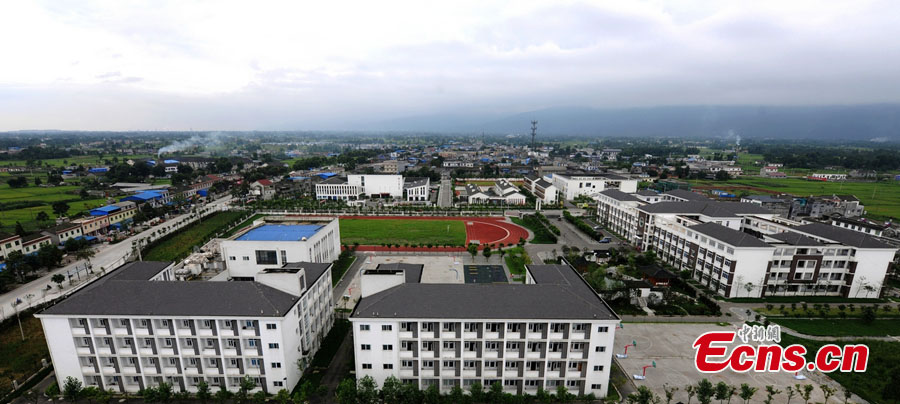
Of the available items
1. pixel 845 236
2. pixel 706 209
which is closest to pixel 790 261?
pixel 845 236

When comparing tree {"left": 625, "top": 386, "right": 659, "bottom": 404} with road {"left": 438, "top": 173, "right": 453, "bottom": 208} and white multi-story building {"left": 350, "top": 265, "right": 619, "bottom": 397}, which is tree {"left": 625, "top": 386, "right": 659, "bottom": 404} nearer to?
white multi-story building {"left": 350, "top": 265, "right": 619, "bottom": 397}

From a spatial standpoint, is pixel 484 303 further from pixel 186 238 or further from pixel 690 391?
pixel 186 238

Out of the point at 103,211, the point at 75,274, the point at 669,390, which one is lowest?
the point at 669,390

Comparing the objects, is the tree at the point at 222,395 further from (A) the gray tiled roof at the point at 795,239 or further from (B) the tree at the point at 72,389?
(A) the gray tiled roof at the point at 795,239

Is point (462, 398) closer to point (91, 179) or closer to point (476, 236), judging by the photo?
point (476, 236)

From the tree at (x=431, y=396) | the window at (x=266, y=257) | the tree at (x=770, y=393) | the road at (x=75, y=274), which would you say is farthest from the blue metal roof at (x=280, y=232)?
the tree at (x=770, y=393)

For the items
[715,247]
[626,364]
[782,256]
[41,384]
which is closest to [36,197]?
[41,384]
